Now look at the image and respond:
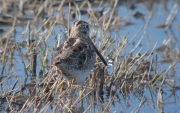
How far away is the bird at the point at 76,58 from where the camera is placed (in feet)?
18.3

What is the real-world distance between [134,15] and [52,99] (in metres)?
4.24

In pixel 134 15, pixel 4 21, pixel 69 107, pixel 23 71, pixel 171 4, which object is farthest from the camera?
pixel 171 4

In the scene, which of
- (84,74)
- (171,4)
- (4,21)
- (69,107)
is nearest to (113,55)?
(84,74)

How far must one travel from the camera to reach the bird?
220 inches

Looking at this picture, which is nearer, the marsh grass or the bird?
the bird

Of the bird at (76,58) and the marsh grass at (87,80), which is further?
the marsh grass at (87,80)

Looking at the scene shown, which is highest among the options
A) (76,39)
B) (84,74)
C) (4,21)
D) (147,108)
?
(4,21)

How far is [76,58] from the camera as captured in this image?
567cm

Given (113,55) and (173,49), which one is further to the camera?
(173,49)

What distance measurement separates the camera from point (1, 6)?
9.37 meters

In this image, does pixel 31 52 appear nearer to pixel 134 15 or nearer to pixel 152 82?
pixel 152 82

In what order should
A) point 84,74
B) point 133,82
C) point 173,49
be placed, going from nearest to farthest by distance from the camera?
point 84,74 → point 133,82 → point 173,49

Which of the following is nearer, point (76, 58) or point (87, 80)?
point (76, 58)

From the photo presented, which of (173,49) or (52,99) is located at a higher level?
(173,49)
